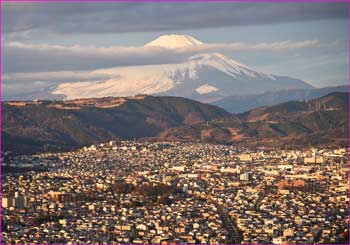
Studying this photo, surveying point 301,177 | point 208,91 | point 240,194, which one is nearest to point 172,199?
point 240,194

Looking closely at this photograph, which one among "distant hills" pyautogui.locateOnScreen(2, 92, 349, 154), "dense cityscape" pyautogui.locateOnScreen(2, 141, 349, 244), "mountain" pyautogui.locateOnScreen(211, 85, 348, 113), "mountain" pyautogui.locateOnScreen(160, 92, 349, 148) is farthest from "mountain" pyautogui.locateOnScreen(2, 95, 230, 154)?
"mountain" pyautogui.locateOnScreen(211, 85, 348, 113)

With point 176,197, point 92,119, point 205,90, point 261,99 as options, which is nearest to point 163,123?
point 92,119

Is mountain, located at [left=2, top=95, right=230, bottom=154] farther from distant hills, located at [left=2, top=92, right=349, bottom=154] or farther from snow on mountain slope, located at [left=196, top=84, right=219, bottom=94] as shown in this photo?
snow on mountain slope, located at [left=196, top=84, right=219, bottom=94]

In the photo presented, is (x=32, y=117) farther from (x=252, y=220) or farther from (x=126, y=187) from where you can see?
(x=252, y=220)

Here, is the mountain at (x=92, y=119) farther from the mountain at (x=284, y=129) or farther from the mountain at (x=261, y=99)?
the mountain at (x=261, y=99)

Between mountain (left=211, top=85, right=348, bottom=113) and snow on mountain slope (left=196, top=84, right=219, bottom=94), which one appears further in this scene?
snow on mountain slope (left=196, top=84, right=219, bottom=94)

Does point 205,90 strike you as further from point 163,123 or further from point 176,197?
point 176,197
